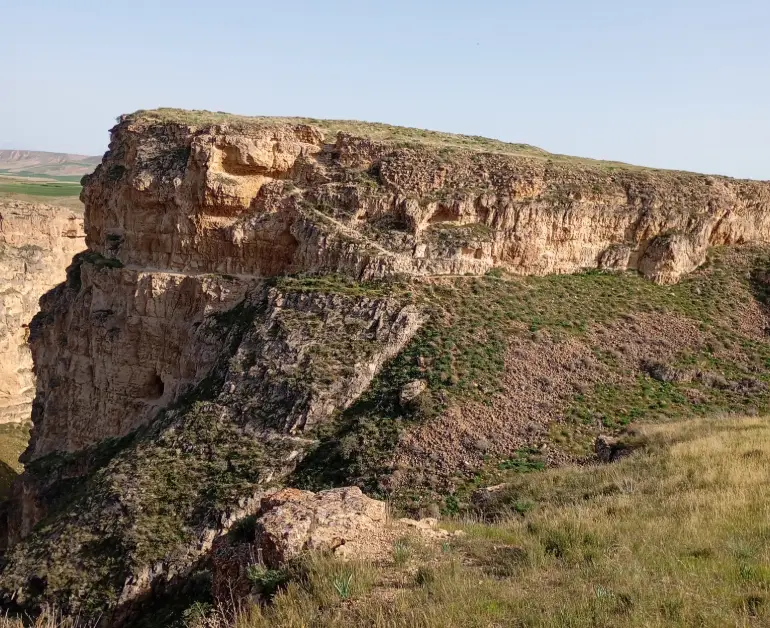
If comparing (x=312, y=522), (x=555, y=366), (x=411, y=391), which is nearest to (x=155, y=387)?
(x=411, y=391)

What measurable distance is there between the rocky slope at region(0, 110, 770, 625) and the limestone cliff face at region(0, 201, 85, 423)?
2075cm

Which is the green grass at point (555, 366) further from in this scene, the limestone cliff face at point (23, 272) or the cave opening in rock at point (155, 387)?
the limestone cliff face at point (23, 272)

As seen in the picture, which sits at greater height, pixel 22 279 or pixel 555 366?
pixel 555 366

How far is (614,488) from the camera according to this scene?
1157 centimetres

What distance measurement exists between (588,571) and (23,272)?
183 feet

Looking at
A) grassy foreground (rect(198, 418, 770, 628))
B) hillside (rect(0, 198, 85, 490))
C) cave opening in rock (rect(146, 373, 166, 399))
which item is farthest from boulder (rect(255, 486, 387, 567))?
hillside (rect(0, 198, 85, 490))

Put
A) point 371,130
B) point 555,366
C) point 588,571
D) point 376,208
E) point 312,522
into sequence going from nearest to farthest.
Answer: point 588,571
point 312,522
point 555,366
point 376,208
point 371,130

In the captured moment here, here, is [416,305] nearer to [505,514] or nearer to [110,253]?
[505,514]

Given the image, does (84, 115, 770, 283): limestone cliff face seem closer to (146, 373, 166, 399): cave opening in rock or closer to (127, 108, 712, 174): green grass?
(127, 108, 712, 174): green grass

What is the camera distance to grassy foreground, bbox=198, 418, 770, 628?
19.9ft

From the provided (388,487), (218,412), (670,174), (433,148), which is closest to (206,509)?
(218,412)

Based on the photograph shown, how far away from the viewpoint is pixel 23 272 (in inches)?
2032

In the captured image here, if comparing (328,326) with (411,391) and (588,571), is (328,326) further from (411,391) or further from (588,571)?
(588,571)

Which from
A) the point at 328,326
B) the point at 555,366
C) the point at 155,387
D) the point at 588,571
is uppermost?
the point at 328,326
